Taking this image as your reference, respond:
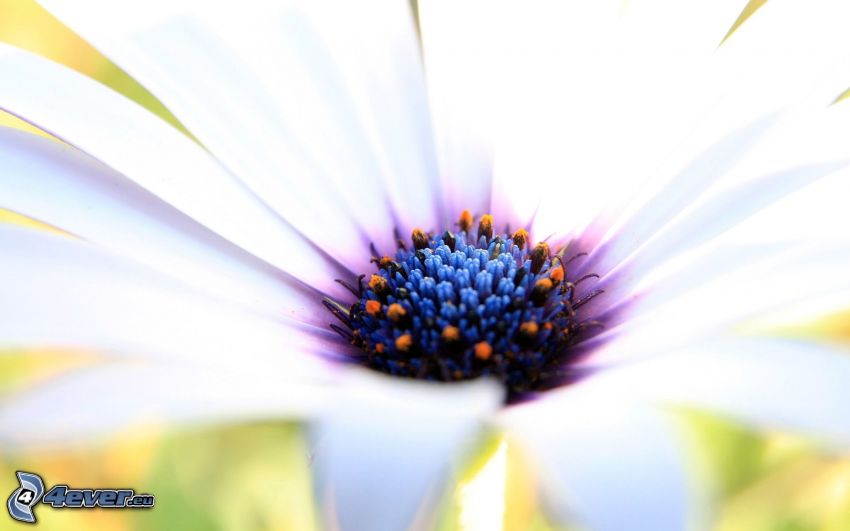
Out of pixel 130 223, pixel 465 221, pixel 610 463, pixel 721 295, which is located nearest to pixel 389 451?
pixel 610 463

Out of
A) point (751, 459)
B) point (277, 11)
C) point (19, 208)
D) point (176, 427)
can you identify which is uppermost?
point (277, 11)

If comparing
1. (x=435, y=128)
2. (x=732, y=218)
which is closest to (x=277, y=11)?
(x=435, y=128)

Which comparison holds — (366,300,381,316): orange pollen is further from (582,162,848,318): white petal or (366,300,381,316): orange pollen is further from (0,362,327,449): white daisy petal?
(0,362,327,449): white daisy petal

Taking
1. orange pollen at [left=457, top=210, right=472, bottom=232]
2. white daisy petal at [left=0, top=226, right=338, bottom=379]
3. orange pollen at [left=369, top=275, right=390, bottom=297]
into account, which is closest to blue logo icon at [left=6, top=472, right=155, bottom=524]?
white daisy petal at [left=0, top=226, right=338, bottom=379]

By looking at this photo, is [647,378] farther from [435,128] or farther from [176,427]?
[435,128]

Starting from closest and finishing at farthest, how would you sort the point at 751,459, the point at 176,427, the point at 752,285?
the point at 176,427 < the point at 752,285 < the point at 751,459

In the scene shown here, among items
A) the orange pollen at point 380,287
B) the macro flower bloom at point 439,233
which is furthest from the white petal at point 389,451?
the orange pollen at point 380,287
